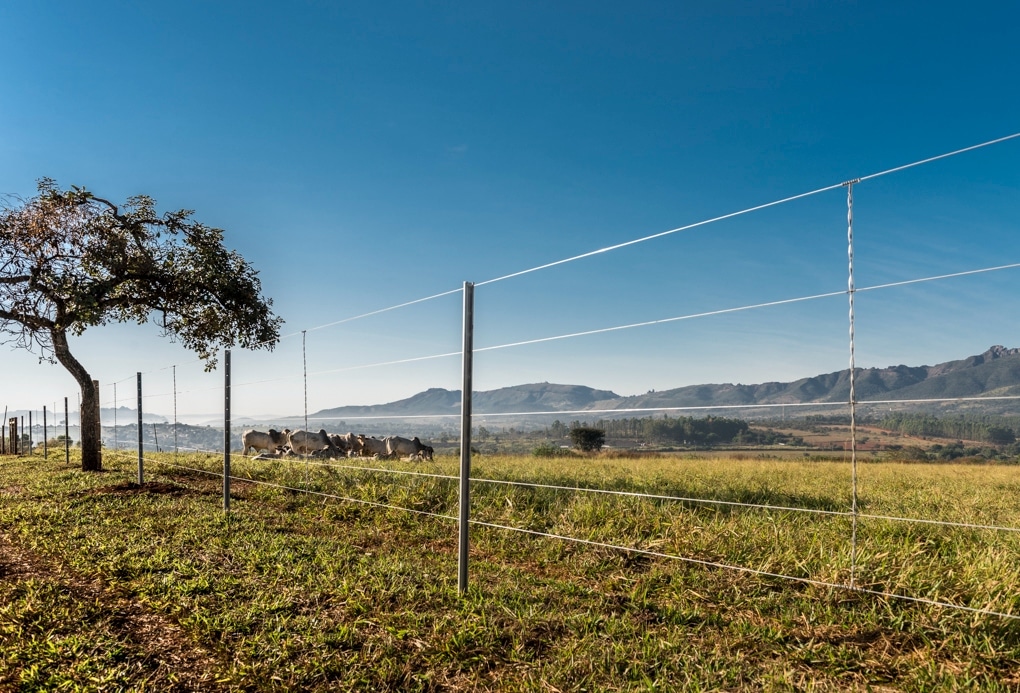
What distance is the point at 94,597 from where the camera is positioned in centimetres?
415

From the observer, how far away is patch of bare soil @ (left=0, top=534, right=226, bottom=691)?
2977 mm

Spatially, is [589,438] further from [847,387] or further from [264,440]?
[847,387]

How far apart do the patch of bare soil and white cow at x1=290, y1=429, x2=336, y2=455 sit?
10615 mm

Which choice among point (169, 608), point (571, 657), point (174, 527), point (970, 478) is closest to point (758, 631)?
point (571, 657)

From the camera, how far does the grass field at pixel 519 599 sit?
2963mm

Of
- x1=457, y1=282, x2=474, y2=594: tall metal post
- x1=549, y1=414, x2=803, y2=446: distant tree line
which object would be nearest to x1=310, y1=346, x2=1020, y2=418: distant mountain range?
x1=457, y1=282, x2=474, y2=594: tall metal post

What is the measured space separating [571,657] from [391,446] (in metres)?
13.6

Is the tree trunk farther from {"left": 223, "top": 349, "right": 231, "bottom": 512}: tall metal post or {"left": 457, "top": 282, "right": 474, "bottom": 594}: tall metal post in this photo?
{"left": 457, "top": 282, "right": 474, "bottom": 594}: tall metal post

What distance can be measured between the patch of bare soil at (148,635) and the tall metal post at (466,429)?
1.53 m

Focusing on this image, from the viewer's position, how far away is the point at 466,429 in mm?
4219

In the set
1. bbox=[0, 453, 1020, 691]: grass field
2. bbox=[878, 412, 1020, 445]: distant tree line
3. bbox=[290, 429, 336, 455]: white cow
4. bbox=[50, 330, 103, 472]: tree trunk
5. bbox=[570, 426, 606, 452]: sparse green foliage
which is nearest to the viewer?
bbox=[0, 453, 1020, 691]: grass field

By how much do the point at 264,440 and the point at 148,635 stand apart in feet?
42.1

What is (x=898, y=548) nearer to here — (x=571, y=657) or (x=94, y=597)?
(x=571, y=657)

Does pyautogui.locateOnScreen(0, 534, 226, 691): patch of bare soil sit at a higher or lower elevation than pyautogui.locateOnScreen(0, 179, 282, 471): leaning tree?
lower
